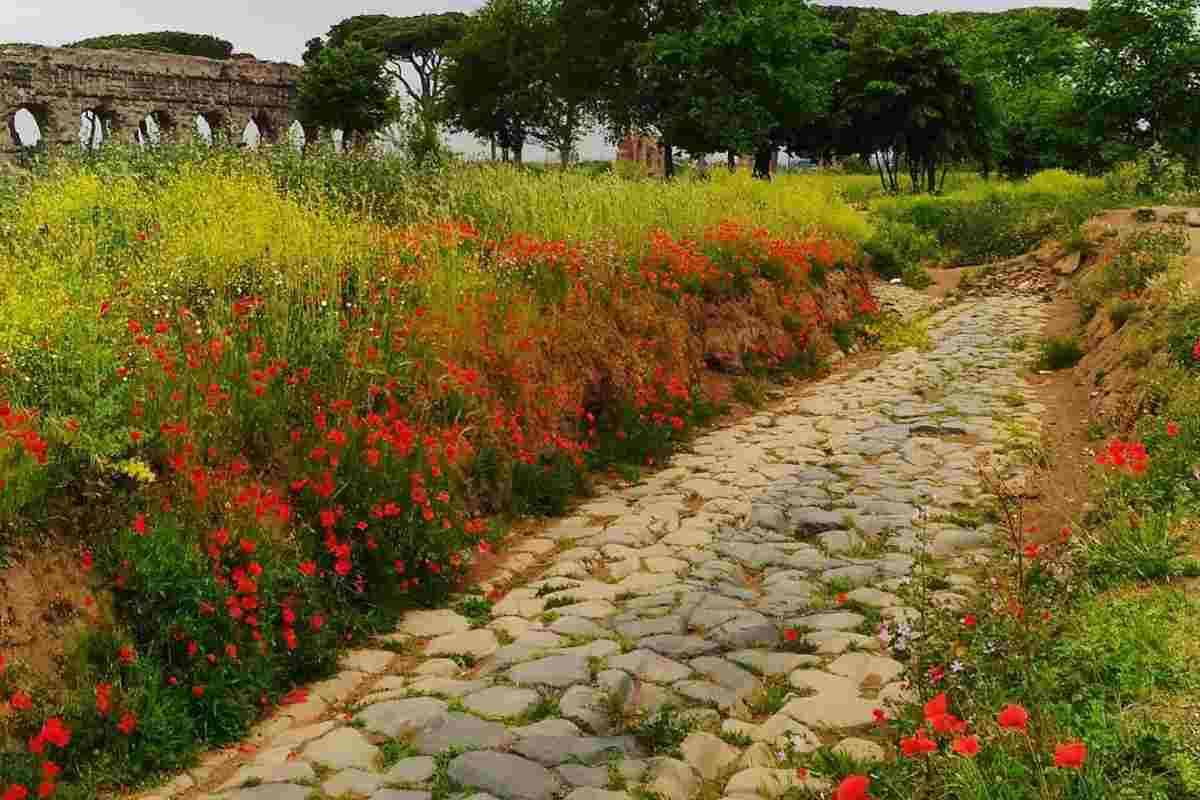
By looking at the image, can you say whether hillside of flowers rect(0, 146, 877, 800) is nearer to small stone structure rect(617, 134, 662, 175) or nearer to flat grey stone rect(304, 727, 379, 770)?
flat grey stone rect(304, 727, 379, 770)

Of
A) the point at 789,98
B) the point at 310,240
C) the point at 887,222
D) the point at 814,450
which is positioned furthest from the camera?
Answer: the point at 789,98

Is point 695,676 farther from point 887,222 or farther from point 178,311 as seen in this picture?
point 887,222

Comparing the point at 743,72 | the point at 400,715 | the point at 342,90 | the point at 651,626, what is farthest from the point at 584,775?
the point at 342,90

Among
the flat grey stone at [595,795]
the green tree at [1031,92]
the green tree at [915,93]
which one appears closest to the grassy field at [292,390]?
the flat grey stone at [595,795]

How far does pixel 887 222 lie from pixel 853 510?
16.8 meters

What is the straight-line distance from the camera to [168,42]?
58.8m

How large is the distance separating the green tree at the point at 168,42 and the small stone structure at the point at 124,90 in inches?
789

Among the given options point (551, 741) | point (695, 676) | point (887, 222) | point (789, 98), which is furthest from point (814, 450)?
point (789, 98)

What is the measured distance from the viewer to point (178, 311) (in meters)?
5.73

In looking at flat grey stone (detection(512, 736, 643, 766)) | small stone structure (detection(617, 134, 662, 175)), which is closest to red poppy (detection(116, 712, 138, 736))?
flat grey stone (detection(512, 736, 643, 766))

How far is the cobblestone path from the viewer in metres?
3.68

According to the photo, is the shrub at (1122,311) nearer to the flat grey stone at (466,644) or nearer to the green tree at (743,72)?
the flat grey stone at (466,644)

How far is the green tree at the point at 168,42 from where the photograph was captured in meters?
57.5

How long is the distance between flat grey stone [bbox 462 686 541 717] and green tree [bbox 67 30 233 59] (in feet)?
198
